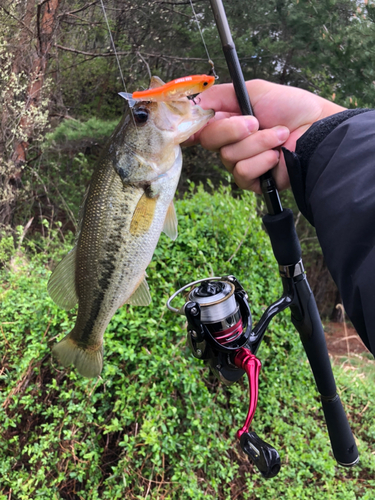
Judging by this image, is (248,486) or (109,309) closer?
(109,309)

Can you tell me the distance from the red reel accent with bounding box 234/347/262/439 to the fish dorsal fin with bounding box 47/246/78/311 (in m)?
0.66

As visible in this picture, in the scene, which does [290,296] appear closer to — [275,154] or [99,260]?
[275,154]

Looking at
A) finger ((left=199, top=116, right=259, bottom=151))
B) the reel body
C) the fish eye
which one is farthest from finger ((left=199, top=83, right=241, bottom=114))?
the reel body

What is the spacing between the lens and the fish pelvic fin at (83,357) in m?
1.56

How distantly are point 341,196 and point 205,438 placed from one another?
236cm

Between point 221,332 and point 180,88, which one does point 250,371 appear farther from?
point 180,88

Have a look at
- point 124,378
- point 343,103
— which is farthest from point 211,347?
point 343,103

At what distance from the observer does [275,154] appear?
1604mm

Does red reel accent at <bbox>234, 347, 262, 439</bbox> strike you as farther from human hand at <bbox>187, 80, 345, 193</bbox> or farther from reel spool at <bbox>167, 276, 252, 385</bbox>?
human hand at <bbox>187, 80, 345, 193</bbox>

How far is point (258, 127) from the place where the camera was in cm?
156

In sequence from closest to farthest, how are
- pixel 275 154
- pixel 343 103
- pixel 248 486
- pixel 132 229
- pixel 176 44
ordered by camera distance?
pixel 132 229 < pixel 275 154 < pixel 248 486 < pixel 343 103 < pixel 176 44

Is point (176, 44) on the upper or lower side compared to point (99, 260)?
upper

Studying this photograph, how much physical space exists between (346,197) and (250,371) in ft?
2.13

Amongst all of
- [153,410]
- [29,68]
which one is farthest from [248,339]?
[29,68]
